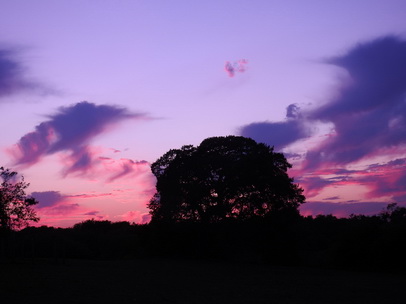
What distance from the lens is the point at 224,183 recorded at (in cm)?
4388

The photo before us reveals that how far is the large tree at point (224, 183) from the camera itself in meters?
43.3

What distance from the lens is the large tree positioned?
43.3 metres

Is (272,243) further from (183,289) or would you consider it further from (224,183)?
(183,289)

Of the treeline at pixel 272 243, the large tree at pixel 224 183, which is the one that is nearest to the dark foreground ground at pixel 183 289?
the treeline at pixel 272 243

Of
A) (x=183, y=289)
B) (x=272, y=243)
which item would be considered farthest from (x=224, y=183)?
(x=183, y=289)

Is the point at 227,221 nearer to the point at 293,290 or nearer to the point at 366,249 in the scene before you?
the point at 366,249

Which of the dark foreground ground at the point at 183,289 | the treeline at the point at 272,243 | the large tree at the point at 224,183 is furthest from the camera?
the large tree at the point at 224,183

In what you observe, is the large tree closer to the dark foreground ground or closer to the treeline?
the treeline

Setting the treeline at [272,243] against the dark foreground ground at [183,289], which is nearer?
the dark foreground ground at [183,289]

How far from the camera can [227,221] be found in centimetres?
4366

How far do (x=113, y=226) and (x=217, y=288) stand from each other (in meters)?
76.1

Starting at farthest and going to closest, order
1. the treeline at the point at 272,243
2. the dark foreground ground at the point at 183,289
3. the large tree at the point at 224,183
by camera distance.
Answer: the large tree at the point at 224,183 < the treeline at the point at 272,243 < the dark foreground ground at the point at 183,289

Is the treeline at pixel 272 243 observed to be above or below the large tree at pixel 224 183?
below

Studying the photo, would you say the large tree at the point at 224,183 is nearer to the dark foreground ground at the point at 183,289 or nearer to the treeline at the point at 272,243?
the treeline at the point at 272,243
